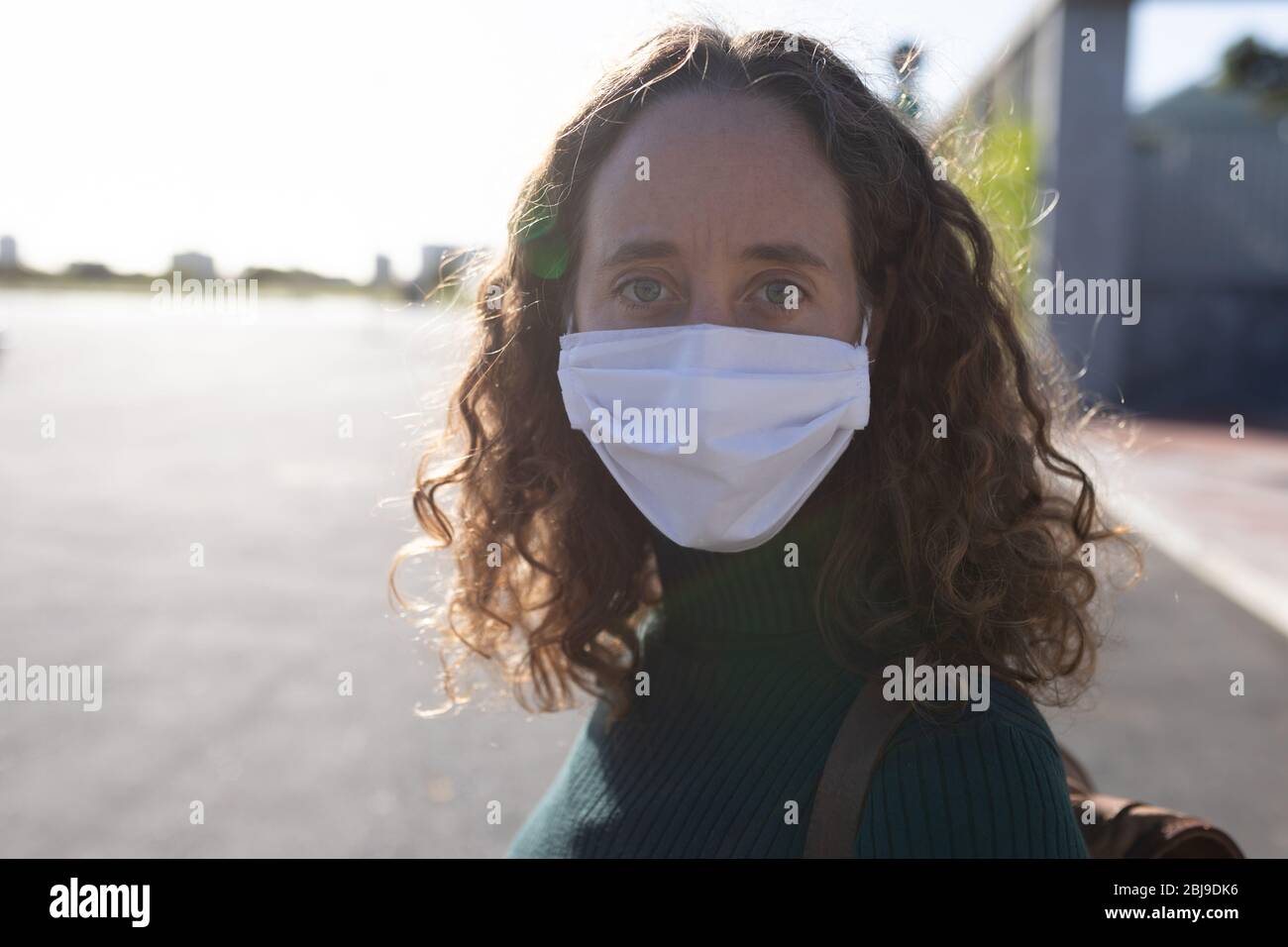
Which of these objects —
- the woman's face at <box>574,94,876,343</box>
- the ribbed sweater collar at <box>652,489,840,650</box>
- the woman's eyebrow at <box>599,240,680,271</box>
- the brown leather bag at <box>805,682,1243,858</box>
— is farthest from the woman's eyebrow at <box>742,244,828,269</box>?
the brown leather bag at <box>805,682,1243,858</box>

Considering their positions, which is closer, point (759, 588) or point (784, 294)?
point (784, 294)

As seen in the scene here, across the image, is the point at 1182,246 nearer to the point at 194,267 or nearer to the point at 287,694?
the point at 194,267

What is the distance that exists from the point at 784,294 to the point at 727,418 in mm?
208

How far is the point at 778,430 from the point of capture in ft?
5.96

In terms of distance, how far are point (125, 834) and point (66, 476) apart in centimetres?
826

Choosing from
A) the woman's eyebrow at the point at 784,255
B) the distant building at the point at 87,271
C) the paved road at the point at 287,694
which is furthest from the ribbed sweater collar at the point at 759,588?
the distant building at the point at 87,271

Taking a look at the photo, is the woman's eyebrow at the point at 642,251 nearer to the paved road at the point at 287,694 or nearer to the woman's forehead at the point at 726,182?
the woman's forehead at the point at 726,182

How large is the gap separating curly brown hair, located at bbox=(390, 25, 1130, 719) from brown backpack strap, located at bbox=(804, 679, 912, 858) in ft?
0.46

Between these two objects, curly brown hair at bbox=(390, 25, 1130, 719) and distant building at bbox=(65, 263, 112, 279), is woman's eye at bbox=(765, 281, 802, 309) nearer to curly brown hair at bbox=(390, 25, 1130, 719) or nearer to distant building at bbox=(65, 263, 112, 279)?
curly brown hair at bbox=(390, 25, 1130, 719)

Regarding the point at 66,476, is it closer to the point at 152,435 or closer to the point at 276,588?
the point at 152,435

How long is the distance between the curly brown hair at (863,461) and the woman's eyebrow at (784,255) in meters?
0.11

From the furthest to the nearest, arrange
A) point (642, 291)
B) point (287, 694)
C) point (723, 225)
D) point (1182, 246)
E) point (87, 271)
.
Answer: point (87, 271) → point (1182, 246) → point (287, 694) → point (642, 291) → point (723, 225)

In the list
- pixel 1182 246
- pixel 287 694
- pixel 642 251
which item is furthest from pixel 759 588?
pixel 1182 246
